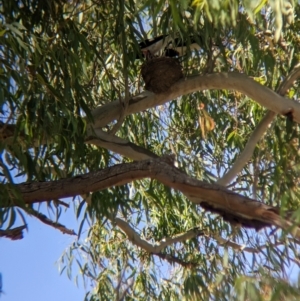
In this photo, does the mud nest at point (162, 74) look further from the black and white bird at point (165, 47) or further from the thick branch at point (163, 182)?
the thick branch at point (163, 182)

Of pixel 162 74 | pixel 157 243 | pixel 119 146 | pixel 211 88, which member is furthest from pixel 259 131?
pixel 157 243

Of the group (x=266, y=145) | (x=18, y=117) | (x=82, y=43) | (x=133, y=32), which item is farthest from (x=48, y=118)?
(x=266, y=145)

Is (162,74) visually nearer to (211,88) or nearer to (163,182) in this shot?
(211,88)

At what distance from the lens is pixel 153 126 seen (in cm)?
477

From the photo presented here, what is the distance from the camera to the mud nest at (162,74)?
3673mm

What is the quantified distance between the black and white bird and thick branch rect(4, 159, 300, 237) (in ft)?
3.67

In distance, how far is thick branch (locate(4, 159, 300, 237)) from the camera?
2695 millimetres

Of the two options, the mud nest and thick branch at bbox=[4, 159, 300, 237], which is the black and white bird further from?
thick branch at bbox=[4, 159, 300, 237]

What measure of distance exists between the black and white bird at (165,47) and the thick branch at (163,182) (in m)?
1.12

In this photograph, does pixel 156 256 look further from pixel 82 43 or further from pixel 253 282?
pixel 253 282

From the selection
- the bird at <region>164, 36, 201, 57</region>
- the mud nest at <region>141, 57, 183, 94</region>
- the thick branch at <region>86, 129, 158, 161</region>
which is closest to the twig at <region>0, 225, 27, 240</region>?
the thick branch at <region>86, 129, 158, 161</region>

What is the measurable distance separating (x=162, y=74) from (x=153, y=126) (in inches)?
43.8

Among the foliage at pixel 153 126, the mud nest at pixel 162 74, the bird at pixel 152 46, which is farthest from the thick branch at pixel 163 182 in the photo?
the bird at pixel 152 46

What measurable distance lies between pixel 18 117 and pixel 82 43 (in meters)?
0.51
